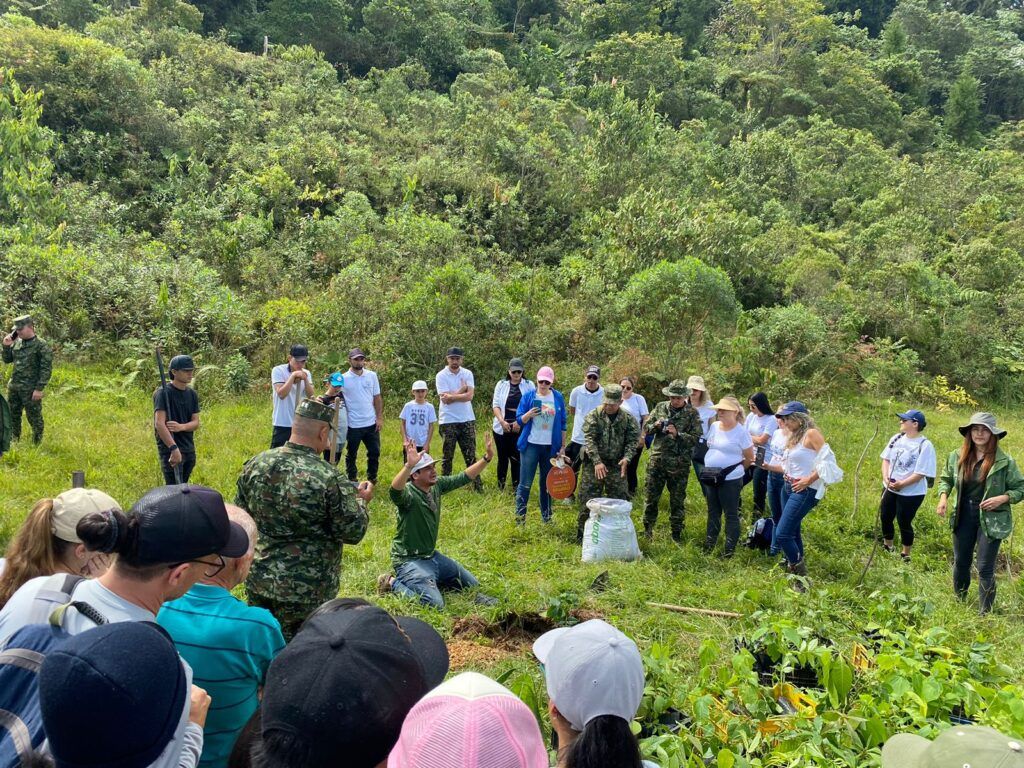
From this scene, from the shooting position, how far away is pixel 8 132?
1431 cm

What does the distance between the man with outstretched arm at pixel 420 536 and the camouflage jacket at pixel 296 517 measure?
132cm

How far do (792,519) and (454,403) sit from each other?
12.9ft

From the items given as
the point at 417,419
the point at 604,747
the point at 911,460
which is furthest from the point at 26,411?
the point at 911,460

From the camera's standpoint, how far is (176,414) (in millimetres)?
6582

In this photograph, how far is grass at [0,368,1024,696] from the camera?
4.75 meters

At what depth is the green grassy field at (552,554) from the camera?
15.3ft

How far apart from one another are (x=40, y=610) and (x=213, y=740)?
2.18 ft

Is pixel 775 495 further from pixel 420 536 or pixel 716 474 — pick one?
pixel 420 536

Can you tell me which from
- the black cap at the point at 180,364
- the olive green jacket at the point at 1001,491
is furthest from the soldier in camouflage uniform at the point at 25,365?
the olive green jacket at the point at 1001,491

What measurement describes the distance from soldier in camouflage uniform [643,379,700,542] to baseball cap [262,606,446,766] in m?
5.44

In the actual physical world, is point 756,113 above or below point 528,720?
above

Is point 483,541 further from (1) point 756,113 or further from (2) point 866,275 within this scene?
(1) point 756,113

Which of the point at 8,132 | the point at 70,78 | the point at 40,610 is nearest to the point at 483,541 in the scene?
the point at 40,610

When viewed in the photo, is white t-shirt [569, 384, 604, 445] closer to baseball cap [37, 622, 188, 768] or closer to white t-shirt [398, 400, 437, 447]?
white t-shirt [398, 400, 437, 447]
